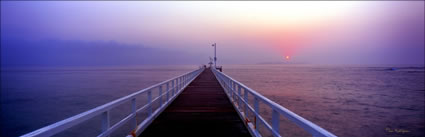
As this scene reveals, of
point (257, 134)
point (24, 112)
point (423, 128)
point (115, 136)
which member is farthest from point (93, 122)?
point (423, 128)

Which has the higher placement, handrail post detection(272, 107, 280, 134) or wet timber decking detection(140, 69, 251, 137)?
handrail post detection(272, 107, 280, 134)

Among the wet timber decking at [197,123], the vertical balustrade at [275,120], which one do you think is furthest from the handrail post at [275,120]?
the wet timber decking at [197,123]

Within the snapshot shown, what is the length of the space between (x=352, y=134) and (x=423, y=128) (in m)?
3.80

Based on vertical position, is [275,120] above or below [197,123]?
above

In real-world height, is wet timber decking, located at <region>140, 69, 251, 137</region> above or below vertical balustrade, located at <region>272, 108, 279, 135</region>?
below

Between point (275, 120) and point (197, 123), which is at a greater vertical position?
point (275, 120)

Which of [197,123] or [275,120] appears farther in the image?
[197,123]

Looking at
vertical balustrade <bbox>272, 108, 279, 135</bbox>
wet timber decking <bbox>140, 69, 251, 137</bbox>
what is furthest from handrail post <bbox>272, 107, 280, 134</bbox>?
wet timber decking <bbox>140, 69, 251, 137</bbox>

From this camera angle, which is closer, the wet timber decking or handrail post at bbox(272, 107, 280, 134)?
handrail post at bbox(272, 107, 280, 134)

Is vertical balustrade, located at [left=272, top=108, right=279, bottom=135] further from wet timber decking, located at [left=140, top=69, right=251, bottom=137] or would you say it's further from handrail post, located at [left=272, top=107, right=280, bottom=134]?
wet timber decking, located at [left=140, top=69, right=251, bottom=137]

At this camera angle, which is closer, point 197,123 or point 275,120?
point 275,120

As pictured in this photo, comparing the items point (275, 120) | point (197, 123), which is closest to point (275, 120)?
point (275, 120)

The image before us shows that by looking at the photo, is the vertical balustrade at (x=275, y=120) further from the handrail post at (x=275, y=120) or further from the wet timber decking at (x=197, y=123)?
the wet timber decking at (x=197, y=123)

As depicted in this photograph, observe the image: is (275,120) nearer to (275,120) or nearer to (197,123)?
(275,120)
